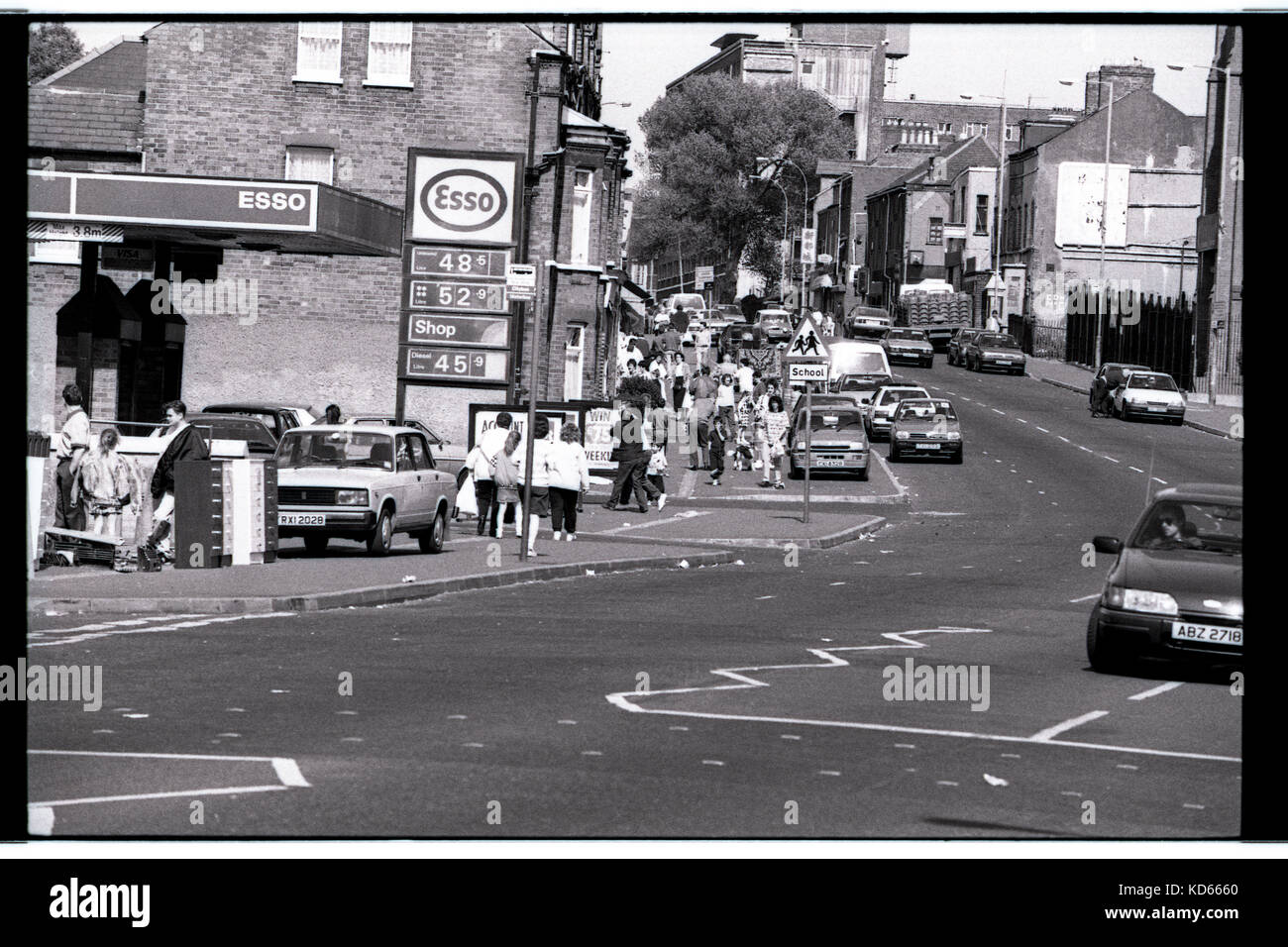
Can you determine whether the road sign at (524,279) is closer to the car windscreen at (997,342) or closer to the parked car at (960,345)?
the car windscreen at (997,342)

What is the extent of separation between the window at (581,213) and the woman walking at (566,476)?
23.2m

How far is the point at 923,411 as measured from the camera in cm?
4469

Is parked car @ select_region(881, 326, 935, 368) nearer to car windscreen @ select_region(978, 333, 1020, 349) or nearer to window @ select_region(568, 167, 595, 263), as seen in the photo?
car windscreen @ select_region(978, 333, 1020, 349)

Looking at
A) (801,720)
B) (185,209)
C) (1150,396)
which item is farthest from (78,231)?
(1150,396)

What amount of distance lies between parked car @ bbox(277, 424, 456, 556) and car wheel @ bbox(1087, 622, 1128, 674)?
10.4 metres

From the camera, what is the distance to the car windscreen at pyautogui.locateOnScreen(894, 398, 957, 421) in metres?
44.5

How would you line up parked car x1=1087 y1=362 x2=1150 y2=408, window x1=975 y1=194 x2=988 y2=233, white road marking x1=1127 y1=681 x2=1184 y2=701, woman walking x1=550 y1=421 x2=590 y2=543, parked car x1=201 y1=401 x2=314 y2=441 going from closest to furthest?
white road marking x1=1127 y1=681 x2=1184 y2=701
woman walking x1=550 y1=421 x2=590 y2=543
parked car x1=201 y1=401 x2=314 y2=441
parked car x1=1087 y1=362 x2=1150 y2=408
window x1=975 y1=194 x2=988 y2=233

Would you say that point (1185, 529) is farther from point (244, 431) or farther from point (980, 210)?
point (980, 210)

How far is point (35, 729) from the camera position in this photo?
10.3 meters

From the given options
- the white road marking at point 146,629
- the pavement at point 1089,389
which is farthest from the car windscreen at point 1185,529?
the pavement at point 1089,389

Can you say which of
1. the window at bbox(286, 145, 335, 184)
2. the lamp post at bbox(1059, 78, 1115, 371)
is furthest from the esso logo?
the lamp post at bbox(1059, 78, 1115, 371)
